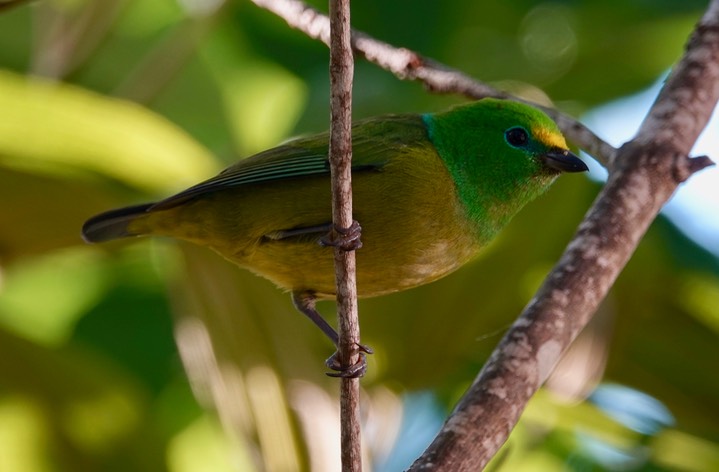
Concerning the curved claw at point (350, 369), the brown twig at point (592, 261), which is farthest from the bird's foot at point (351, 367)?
the brown twig at point (592, 261)

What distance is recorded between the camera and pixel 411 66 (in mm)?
3740

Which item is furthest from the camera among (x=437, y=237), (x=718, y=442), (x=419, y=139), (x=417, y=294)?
(x=718, y=442)

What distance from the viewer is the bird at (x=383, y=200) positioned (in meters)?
3.12

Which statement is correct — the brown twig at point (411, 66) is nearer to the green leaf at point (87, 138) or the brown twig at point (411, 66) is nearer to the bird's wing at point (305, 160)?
the bird's wing at point (305, 160)

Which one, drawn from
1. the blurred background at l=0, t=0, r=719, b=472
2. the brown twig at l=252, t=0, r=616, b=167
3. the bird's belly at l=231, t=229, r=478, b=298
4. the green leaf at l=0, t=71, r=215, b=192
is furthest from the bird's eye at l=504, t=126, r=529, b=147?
the green leaf at l=0, t=71, r=215, b=192

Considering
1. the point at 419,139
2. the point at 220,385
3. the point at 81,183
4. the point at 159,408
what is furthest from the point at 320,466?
the point at 159,408

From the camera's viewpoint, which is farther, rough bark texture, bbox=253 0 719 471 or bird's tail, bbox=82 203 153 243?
bird's tail, bbox=82 203 153 243

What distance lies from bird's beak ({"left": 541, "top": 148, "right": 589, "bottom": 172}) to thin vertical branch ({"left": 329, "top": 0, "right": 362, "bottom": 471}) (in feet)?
3.75

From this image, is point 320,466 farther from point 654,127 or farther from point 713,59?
point 713,59

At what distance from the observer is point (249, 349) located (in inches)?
153

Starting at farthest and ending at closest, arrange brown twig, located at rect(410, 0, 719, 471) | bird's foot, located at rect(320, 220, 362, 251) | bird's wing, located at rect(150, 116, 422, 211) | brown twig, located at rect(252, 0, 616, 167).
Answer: brown twig, located at rect(252, 0, 616, 167) < bird's wing, located at rect(150, 116, 422, 211) < brown twig, located at rect(410, 0, 719, 471) < bird's foot, located at rect(320, 220, 362, 251)

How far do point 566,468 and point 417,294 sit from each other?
70.8 inches

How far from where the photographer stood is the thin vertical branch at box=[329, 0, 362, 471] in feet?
7.25

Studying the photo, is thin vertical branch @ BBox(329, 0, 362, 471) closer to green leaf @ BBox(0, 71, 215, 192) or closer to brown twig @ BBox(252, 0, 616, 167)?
brown twig @ BBox(252, 0, 616, 167)
